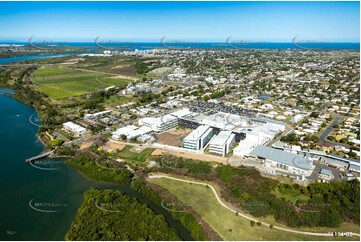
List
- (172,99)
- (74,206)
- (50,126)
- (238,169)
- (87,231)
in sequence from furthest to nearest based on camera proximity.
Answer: (172,99)
(50,126)
(238,169)
(74,206)
(87,231)

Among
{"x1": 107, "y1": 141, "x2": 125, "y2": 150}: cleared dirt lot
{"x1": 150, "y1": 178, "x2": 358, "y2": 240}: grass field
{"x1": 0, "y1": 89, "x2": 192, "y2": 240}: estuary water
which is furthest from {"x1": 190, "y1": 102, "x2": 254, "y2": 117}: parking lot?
{"x1": 0, "y1": 89, "x2": 192, "y2": 240}: estuary water

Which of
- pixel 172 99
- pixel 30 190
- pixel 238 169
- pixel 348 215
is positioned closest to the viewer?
pixel 348 215

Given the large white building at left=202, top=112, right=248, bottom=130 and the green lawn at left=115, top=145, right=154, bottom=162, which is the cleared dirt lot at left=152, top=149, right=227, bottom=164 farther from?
the large white building at left=202, top=112, right=248, bottom=130

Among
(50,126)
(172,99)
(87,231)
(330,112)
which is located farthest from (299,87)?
(87,231)

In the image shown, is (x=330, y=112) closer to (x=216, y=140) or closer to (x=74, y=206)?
(x=216, y=140)

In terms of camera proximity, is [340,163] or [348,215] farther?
[340,163]

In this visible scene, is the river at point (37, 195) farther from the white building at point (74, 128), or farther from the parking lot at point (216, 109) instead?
the parking lot at point (216, 109)
